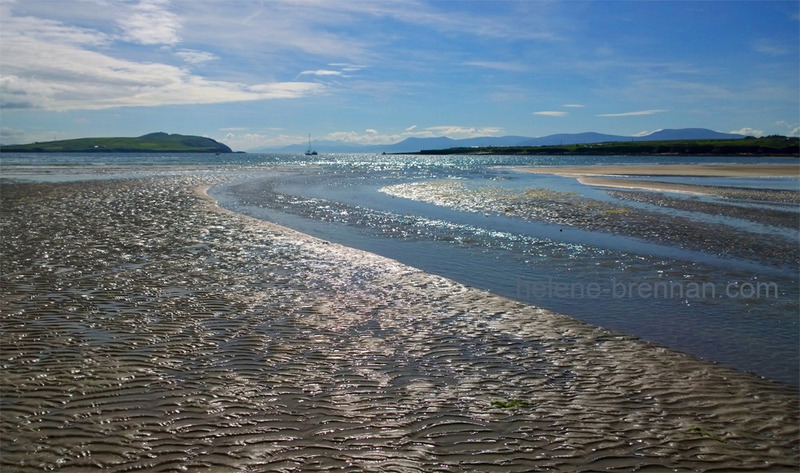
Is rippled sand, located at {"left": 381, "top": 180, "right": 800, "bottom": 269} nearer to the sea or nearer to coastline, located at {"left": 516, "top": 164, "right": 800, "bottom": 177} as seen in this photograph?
the sea

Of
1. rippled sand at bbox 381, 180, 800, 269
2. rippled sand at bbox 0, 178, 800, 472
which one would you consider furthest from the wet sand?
rippled sand at bbox 0, 178, 800, 472

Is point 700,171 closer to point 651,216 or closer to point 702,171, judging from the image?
point 702,171

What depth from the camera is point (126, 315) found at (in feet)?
37.1

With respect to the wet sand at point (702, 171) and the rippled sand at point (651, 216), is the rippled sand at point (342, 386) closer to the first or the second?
the rippled sand at point (651, 216)

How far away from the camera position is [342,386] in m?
8.17

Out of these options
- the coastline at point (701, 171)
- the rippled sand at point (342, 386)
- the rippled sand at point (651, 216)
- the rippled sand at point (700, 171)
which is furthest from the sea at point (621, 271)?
the rippled sand at point (700, 171)

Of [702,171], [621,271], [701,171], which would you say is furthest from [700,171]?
[621,271]

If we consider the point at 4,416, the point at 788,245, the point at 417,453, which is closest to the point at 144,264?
the point at 4,416

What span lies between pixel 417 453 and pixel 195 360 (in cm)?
430

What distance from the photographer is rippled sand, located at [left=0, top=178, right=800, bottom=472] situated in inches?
252

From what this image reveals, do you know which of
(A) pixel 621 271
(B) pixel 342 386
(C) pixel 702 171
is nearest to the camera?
(B) pixel 342 386

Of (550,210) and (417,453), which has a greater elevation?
(550,210)

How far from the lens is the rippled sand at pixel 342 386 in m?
6.40

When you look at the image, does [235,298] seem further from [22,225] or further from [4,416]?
[22,225]
